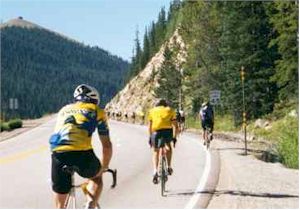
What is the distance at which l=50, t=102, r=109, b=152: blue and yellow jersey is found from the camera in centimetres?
687

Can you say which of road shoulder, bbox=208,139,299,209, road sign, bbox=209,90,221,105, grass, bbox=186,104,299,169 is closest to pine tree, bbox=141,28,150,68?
grass, bbox=186,104,299,169

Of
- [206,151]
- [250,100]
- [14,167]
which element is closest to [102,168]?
[14,167]

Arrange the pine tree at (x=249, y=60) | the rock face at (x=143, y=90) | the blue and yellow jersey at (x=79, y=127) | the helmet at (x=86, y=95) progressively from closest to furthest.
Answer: the blue and yellow jersey at (x=79, y=127), the helmet at (x=86, y=95), the pine tree at (x=249, y=60), the rock face at (x=143, y=90)

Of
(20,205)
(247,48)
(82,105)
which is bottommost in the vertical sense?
(20,205)

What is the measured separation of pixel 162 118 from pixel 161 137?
42 centimetres

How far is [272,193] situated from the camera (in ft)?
41.5

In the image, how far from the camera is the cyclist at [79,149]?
269 inches

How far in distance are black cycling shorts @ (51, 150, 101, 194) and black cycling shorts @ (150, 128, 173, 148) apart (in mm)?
6388

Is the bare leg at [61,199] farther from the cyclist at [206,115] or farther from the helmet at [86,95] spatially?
the cyclist at [206,115]

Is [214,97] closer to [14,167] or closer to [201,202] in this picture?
[14,167]

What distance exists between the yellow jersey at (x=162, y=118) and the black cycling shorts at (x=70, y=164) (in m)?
6.45

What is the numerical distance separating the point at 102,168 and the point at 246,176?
9.22m

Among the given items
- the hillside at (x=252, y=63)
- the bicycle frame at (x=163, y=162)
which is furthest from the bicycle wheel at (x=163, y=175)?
the hillside at (x=252, y=63)

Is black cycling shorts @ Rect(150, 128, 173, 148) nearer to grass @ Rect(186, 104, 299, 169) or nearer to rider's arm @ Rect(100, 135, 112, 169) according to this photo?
rider's arm @ Rect(100, 135, 112, 169)
